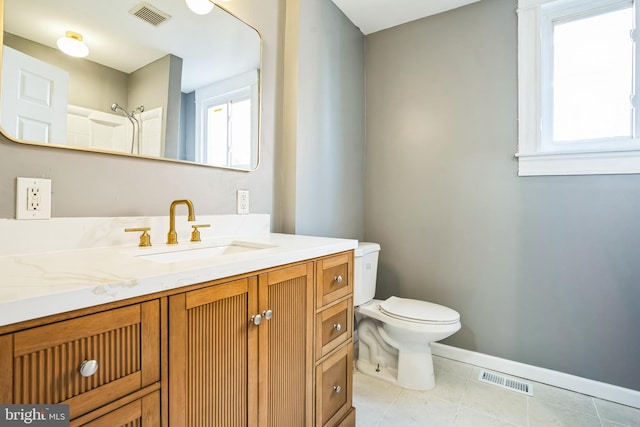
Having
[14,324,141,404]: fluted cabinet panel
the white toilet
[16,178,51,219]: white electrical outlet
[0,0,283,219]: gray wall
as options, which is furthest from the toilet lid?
[16,178,51,219]: white electrical outlet

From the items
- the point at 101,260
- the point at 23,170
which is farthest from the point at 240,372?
the point at 23,170

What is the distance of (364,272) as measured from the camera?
194cm

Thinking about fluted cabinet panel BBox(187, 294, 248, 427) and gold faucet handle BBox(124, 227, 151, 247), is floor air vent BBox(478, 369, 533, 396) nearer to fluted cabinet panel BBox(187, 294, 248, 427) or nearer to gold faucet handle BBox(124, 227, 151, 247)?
fluted cabinet panel BBox(187, 294, 248, 427)

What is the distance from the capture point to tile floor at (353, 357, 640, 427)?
1464mm

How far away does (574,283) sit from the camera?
174cm

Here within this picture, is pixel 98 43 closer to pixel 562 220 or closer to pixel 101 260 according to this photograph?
pixel 101 260

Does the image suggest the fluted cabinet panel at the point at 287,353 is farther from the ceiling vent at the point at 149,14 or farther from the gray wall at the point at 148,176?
the ceiling vent at the point at 149,14

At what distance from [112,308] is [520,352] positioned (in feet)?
7.11

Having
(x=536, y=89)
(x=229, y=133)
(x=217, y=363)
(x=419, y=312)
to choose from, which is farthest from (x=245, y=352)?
(x=536, y=89)

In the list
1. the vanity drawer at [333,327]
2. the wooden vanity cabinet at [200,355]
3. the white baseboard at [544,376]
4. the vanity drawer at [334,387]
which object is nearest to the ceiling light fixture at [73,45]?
the wooden vanity cabinet at [200,355]

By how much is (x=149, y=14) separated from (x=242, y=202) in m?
0.84

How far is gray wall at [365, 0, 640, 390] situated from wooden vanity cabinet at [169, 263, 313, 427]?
1.34 meters

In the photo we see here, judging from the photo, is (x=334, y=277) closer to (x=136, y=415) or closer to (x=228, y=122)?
(x=136, y=415)

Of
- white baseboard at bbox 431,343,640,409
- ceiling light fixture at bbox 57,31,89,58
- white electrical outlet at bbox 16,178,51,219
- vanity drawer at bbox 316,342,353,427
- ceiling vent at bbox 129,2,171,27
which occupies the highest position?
ceiling vent at bbox 129,2,171,27
